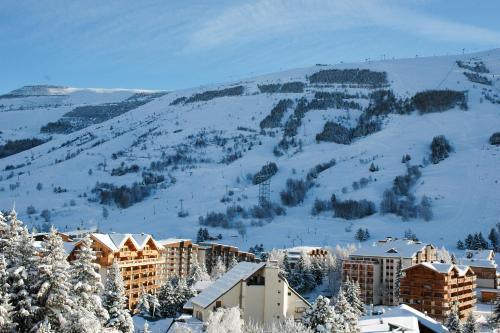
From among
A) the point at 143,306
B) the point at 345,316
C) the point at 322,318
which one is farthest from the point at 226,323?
the point at 143,306

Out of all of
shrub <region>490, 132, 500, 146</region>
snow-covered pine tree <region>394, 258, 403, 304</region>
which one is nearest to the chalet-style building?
snow-covered pine tree <region>394, 258, 403, 304</region>

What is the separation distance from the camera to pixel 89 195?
180750mm

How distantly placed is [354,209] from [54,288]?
133 meters

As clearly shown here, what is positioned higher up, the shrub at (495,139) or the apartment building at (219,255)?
the shrub at (495,139)

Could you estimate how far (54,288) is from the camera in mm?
18406

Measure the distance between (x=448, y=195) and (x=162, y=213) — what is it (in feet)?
232

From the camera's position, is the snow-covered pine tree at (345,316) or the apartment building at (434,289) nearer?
the snow-covered pine tree at (345,316)

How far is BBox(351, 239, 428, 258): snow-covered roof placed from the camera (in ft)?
243

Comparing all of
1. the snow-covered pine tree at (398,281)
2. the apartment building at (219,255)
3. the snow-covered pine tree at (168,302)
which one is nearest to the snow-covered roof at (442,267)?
the snow-covered pine tree at (398,281)

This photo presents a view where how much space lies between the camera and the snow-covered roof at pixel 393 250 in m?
74.0

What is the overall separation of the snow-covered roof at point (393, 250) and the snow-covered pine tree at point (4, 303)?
199 ft

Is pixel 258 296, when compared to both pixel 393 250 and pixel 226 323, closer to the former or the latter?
pixel 226 323

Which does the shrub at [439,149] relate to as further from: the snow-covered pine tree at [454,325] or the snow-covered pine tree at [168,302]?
the snow-covered pine tree at [168,302]

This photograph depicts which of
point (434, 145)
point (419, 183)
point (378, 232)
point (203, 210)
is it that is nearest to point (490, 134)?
point (434, 145)
